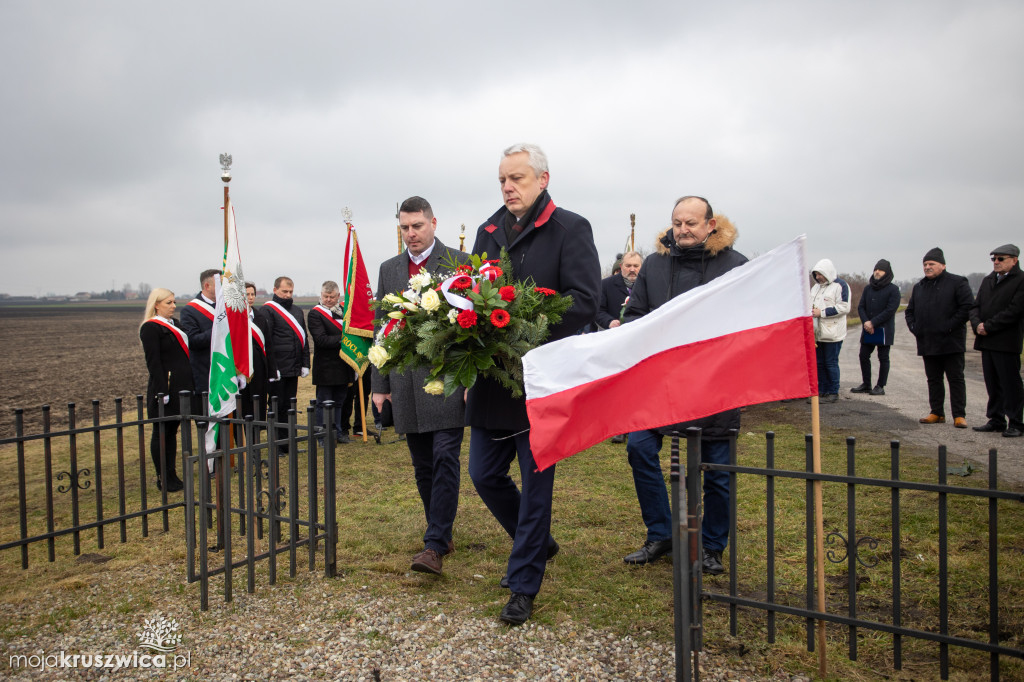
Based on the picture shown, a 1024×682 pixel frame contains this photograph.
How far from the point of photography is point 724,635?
11.6 feet

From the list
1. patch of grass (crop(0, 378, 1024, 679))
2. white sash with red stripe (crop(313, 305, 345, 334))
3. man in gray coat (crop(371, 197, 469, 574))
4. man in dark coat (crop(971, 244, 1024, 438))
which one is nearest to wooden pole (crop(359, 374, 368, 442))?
white sash with red stripe (crop(313, 305, 345, 334))

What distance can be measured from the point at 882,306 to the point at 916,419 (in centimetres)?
269

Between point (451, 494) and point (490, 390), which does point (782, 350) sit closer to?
point (490, 390)

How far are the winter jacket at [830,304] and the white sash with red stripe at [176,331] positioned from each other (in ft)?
28.9

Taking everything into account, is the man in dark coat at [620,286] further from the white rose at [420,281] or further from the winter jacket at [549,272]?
the white rose at [420,281]

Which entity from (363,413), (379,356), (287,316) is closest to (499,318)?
(379,356)

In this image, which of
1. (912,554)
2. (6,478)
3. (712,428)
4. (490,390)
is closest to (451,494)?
(490,390)

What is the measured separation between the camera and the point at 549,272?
3959 mm

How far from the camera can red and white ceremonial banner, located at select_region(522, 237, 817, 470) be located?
310cm

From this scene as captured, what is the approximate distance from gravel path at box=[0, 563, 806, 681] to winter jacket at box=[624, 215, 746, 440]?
4.64ft

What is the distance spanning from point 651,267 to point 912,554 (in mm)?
Result: 2531

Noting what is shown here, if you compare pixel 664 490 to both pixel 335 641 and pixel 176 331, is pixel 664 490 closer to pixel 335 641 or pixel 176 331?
pixel 335 641

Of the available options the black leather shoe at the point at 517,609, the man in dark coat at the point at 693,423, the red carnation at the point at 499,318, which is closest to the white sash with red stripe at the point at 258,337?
the man in dark coat at the point at 693,423

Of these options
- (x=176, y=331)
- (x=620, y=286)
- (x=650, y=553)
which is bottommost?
(x=650, y=553)
